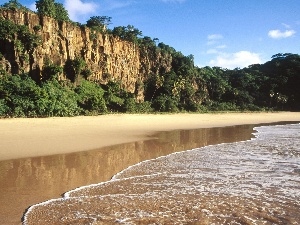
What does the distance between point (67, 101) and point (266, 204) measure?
85.7 feet

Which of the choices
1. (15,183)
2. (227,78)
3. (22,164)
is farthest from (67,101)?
(227,78)

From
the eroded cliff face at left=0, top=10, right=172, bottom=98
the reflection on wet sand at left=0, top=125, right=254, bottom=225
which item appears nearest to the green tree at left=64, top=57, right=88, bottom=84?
the eroded cliff face at left=0, top=10, right=172, bottom=98

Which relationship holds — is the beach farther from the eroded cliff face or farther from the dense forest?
the eroded cliff face

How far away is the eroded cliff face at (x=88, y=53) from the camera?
33625 millimetres

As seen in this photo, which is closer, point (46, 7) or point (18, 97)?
point (18, 97)

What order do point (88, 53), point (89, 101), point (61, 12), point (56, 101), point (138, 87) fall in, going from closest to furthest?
point (56, 101)
point (89, 101)
point (88, 53)
point (61, 12)
point (138, 87)

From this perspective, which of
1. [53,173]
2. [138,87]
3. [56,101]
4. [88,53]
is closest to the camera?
[53,173]

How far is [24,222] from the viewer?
4.84m

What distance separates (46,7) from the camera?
41344mm

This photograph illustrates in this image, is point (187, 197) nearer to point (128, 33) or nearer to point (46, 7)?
point (46, 7)

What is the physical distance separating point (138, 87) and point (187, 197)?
42.8 meters

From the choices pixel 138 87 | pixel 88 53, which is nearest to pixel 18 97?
pixel 88 53

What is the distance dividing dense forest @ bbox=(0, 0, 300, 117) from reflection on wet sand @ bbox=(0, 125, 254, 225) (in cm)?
1555

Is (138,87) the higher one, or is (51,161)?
(138,87)
